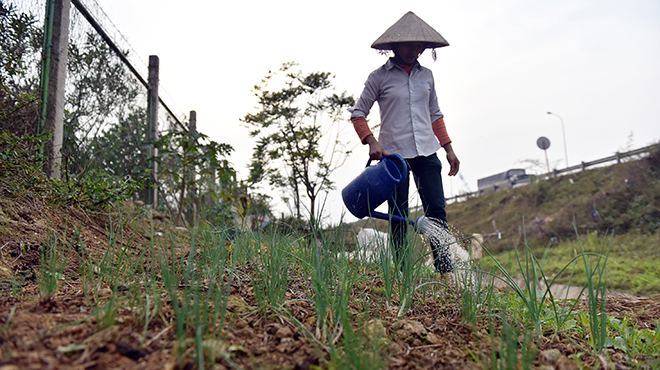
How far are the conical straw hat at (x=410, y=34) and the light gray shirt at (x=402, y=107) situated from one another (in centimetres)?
17

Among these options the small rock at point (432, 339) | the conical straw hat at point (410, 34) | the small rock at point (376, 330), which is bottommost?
the small rock at point (432, 339)

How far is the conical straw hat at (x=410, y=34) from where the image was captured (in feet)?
8.77

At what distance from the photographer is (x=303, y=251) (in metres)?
1.81

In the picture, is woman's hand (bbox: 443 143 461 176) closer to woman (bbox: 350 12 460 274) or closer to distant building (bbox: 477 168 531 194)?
woman (bbox: 350 12 460 274)

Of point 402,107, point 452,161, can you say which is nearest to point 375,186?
point 402,107

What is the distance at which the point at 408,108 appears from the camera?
2811mm

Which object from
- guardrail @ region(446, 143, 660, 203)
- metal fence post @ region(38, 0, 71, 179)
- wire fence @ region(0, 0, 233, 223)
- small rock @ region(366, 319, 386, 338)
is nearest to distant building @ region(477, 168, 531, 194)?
guardrail @ region(446, 143, 660, 203)

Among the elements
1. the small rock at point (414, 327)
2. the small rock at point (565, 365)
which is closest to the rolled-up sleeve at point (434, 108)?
the small rock at point (414, 327)

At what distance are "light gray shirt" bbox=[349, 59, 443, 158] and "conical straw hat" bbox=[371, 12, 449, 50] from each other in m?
0.17

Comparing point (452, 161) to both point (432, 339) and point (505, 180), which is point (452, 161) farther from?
point (505, 180)

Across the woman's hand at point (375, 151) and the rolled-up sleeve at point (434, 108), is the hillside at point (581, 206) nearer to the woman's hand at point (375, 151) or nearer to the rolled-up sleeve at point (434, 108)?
the rolled-up sleeve at point (434, 108)

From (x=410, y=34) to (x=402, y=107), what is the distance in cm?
47

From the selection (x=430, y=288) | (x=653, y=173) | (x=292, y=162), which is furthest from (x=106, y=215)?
(x=653, y=173)

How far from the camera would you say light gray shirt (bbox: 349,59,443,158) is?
2750 millimetres
